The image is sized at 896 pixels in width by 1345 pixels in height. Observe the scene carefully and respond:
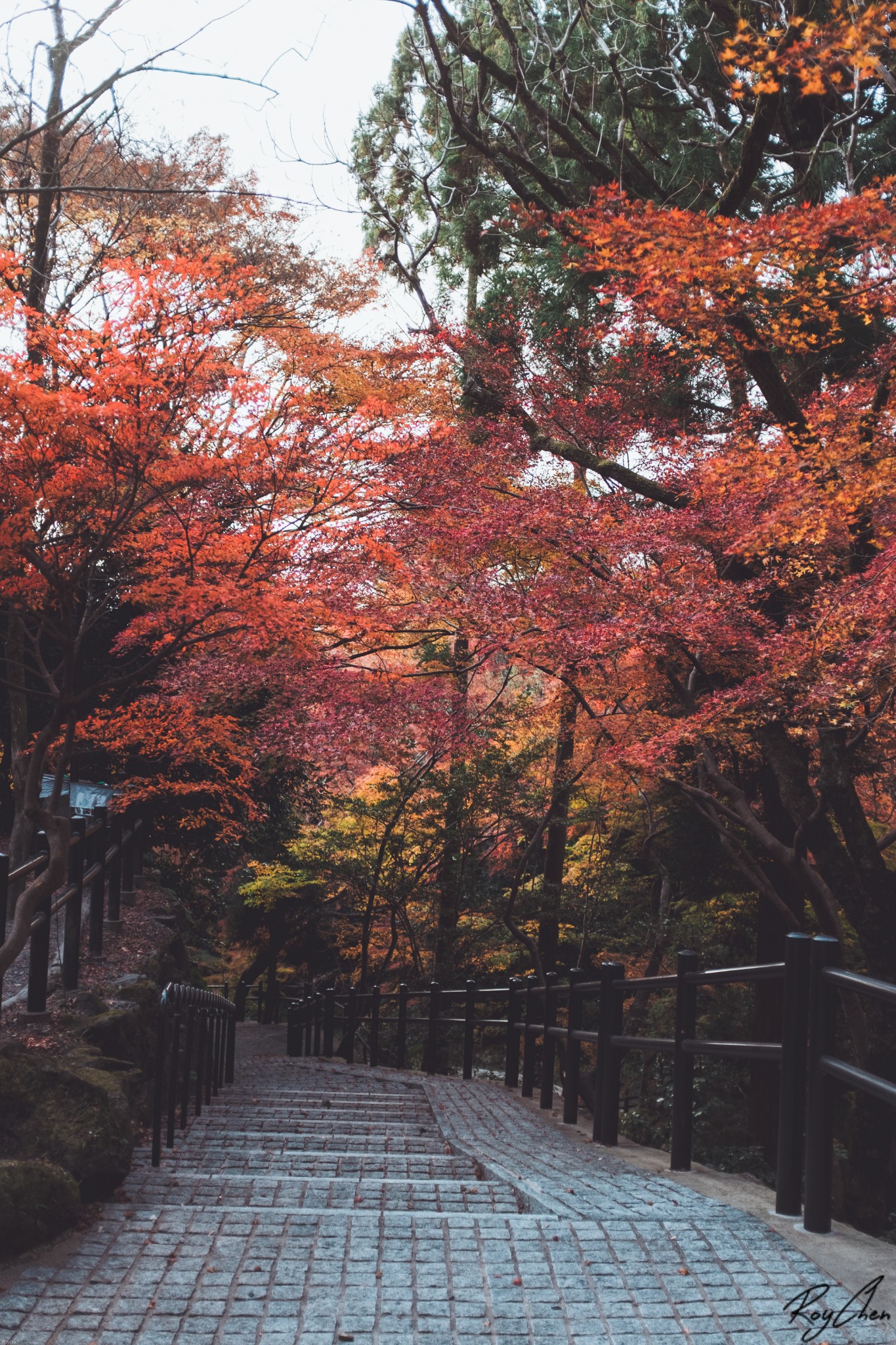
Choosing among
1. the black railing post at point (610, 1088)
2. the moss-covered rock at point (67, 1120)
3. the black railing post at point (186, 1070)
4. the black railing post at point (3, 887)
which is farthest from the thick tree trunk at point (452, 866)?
the moss-covered rock at point (67, 1120)

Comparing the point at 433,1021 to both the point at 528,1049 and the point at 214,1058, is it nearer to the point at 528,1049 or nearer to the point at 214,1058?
the point at 528,1049

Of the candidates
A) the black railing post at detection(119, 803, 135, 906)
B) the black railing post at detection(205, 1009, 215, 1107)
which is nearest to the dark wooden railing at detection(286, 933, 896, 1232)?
the black railing post at detection(205, 1009, 215, 1107)

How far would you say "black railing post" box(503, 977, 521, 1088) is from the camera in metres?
9.06

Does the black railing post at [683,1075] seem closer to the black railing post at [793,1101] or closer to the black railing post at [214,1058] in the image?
the black railing post at [793,1101]

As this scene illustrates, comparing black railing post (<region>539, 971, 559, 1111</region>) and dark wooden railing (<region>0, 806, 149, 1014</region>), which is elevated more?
dark wooden railing (<region>0, 806, 149, 1014</region>)

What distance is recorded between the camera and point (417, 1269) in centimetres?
297

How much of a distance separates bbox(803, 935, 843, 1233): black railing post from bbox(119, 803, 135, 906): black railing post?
780 cm

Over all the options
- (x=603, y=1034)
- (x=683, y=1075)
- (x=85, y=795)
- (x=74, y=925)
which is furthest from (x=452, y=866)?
(x=683, y=1075)

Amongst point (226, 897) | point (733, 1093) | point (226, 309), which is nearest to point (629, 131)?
point (226, 309)

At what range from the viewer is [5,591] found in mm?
7355

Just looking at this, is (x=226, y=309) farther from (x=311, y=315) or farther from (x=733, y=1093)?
(x=733, y=1093)

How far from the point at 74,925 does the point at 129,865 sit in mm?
4230
